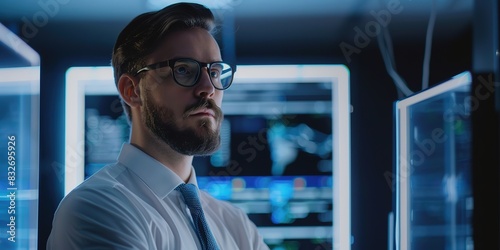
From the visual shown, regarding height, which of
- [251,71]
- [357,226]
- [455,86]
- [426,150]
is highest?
[251,71]

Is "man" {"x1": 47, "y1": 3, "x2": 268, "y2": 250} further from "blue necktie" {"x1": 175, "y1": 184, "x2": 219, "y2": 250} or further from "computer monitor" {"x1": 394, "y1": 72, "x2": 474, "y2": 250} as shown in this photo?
"computer monitor" {"x1": 394, "y1": 72, "x2": 474, "y2": 250}

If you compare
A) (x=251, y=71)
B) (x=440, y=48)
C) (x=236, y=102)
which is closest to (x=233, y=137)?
(x=236, y=102)

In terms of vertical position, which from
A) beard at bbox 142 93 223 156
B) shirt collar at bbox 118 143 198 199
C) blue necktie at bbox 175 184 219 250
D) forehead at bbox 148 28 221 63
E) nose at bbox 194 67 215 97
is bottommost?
blue necktie at bbox 175 184 219 250

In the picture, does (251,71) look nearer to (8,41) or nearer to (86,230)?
(8,41)

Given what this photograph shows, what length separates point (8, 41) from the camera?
3.73 ft

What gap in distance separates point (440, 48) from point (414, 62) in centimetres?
11

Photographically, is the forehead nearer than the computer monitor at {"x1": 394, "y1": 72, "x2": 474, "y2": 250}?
Yes

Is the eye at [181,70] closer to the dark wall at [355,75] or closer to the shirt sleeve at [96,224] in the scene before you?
the shirt sleeve at [96,224]

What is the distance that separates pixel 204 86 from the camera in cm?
104

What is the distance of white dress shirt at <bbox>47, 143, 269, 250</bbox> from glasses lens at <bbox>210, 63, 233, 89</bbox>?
0.20 metres

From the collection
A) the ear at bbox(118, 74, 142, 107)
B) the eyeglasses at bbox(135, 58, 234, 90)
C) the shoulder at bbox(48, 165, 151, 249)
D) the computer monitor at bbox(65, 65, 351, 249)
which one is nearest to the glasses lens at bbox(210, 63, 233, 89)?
the eyeglasses at bbox(135, 58, 234, 90)

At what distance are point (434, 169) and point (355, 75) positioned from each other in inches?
19.8

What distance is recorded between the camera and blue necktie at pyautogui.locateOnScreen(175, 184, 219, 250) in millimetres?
997

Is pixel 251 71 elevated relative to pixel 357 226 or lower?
elevated
